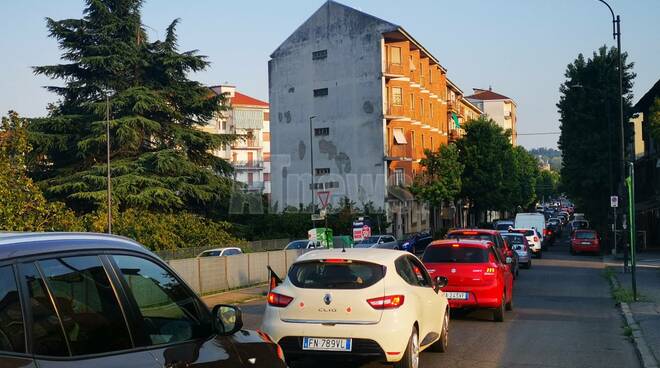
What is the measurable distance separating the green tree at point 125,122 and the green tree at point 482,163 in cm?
3368

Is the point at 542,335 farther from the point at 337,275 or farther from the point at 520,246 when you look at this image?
the point at 520,246

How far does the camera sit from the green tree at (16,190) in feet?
73.7

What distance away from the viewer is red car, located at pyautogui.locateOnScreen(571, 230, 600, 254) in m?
46.1

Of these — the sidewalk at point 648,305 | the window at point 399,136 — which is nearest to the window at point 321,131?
the window at point 399,136

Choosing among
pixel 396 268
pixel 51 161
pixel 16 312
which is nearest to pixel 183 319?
pixel 16 312

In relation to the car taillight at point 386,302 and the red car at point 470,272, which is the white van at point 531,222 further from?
the car taillight at point 386,302

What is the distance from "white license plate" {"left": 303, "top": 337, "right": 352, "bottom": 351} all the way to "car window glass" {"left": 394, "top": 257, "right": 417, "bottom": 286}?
1.23 meters

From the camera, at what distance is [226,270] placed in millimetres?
24578

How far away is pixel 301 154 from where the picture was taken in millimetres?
64938

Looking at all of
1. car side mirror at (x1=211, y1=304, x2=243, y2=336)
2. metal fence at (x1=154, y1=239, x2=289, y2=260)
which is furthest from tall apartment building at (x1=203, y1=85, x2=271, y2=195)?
car side mirror at (x1=211, y1=304, x2=243, y2=336)

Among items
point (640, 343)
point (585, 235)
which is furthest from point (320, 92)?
point (640, 343)

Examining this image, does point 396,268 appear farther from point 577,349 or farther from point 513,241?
point 513,241

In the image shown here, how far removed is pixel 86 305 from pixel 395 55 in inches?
2391

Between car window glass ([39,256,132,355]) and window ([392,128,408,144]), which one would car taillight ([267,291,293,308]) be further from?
window ([392,128,408,144])
